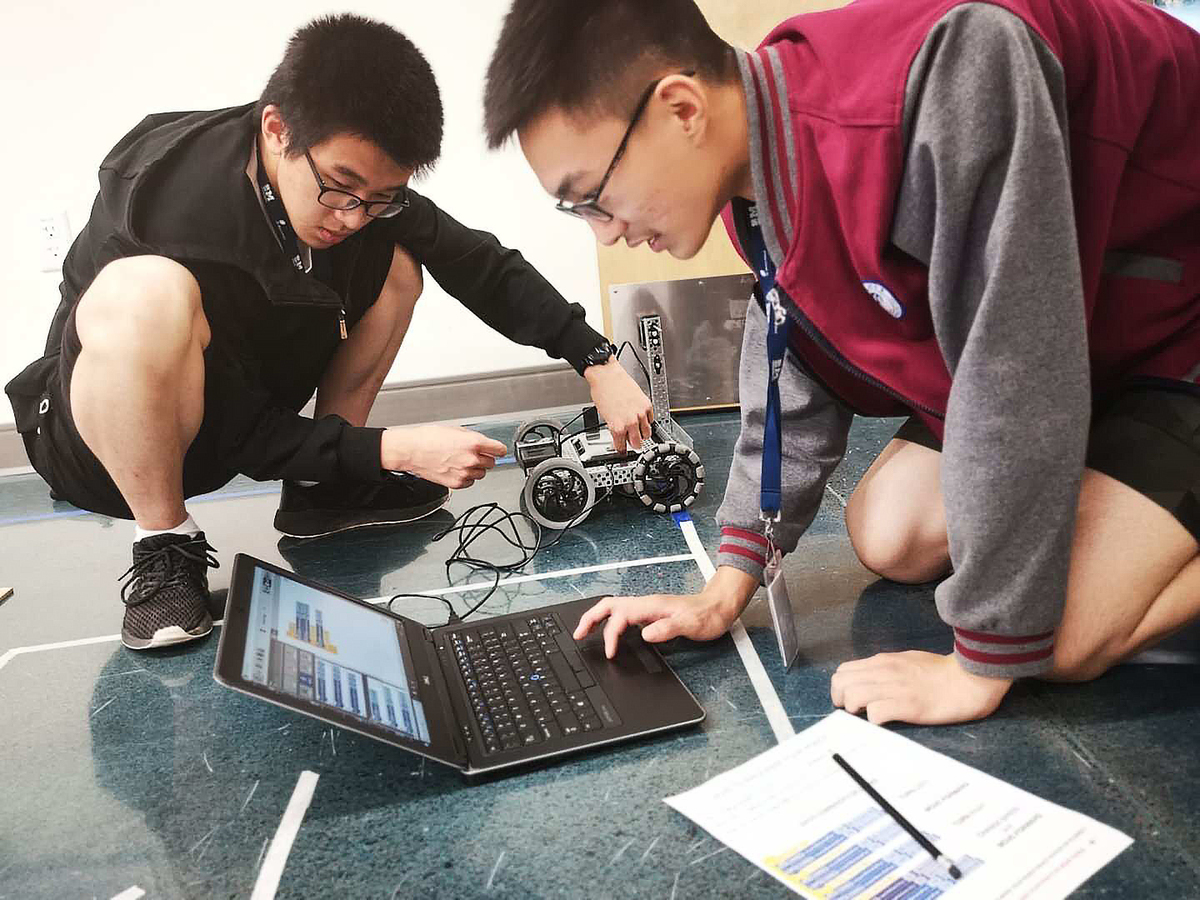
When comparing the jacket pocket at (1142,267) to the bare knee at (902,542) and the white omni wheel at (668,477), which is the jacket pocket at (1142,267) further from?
the white omni wheel at (668,477)

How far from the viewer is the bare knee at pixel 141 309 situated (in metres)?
1.42

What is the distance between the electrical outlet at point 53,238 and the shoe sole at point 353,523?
54.1 inches

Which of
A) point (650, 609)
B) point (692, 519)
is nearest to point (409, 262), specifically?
point (692, 519)

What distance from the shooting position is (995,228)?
78 centimetres

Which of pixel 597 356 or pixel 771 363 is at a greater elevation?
pixel 771 363

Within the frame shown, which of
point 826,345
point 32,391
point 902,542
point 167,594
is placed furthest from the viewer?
point 32,391

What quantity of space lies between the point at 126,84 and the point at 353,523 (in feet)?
5.36

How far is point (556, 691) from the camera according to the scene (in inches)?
40.7

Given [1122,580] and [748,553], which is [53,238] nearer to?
[748,553]

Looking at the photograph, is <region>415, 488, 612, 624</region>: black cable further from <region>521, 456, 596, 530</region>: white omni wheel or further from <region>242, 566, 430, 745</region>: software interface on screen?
<region>242, 566, 430, 745</region>: software interface on screen

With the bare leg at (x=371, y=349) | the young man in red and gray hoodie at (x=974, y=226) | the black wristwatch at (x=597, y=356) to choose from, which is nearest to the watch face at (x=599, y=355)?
the black wristwatch at (x=597, y=356)

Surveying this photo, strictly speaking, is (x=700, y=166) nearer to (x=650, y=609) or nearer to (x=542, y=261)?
(x=650, y=609)

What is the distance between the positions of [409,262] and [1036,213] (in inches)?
56.0

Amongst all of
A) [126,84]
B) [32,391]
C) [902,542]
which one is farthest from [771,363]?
[126,84]
